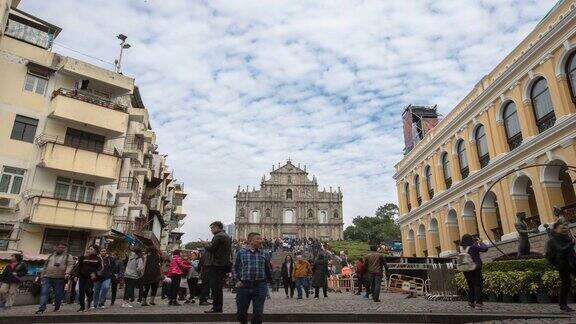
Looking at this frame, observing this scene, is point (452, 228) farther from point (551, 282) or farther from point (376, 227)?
point (376, 227)

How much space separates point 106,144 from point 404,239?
2210 cm

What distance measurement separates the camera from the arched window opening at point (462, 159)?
72.8 ft

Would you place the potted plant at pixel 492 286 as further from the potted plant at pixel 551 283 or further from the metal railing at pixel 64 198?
the metal railing at pixel 64 198

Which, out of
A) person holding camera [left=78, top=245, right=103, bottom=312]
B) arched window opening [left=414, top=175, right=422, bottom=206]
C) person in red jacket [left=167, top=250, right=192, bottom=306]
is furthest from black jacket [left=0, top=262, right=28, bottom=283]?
arched window opening [left=414, top=175, right=422, bottom=206]

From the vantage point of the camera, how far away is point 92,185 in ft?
69.7

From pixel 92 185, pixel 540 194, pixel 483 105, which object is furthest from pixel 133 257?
pixel 483 105

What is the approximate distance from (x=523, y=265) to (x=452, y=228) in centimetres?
1401

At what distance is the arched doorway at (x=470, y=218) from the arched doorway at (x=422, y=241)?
19.6 ft

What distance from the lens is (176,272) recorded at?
36.0 feet

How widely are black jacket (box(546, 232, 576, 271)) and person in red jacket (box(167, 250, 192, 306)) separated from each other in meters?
8.78

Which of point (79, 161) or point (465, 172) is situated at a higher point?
point (465, 172)

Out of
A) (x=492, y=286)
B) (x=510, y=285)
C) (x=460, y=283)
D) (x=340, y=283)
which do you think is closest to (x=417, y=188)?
(x=340, y=283)

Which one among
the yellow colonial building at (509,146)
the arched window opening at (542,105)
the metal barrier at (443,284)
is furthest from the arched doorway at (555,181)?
the metal barrier at (443,284)

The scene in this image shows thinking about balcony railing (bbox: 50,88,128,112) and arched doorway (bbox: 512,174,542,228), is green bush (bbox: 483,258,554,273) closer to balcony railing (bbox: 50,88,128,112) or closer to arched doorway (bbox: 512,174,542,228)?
arched doorway (bbox: 512,174,542,228)
